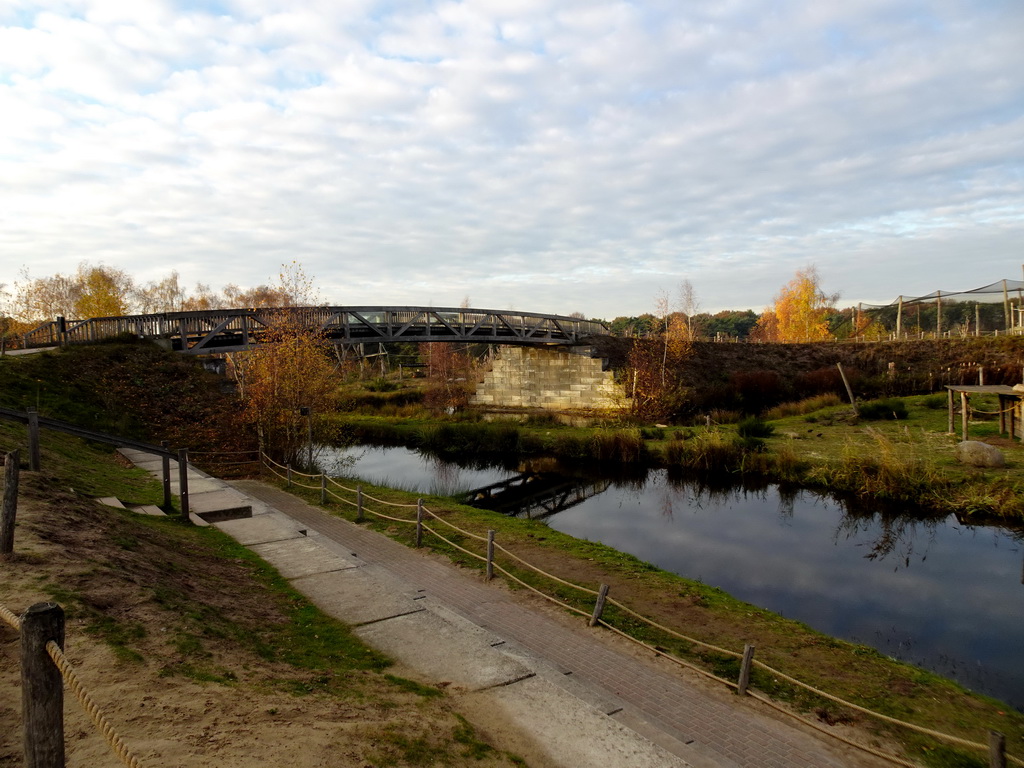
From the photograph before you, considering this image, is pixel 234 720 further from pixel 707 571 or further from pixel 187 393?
pixel 187 393

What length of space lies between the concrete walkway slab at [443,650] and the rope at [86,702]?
387cm

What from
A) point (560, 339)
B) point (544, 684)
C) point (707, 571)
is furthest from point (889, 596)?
point (560, 339)

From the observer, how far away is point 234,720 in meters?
4.63

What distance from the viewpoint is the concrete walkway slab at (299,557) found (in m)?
9.99

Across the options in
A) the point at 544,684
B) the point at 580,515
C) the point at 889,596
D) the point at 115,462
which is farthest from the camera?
the point at 580,515

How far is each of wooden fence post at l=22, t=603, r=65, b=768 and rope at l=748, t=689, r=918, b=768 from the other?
6.19m

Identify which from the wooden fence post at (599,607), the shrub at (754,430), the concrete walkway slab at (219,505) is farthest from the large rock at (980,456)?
the concrete walkway slab at (219,505)

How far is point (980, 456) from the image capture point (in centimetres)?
1758

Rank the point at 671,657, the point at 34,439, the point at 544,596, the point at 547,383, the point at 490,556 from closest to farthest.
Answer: the point at 671,657 < the point at 544,596 < the point at 34,439 < the point at 490,556 < the point at 547,383

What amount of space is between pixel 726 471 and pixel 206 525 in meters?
17.4

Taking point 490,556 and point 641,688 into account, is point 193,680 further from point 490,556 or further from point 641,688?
point 490,556

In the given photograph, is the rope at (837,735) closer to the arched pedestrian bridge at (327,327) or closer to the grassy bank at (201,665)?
the grassy bank at (201,665)

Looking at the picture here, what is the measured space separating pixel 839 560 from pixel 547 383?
2860 cm

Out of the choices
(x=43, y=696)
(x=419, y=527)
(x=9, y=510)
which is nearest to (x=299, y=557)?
(x=419, y=527)
